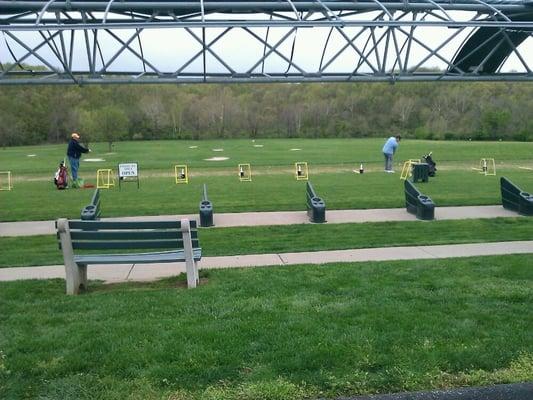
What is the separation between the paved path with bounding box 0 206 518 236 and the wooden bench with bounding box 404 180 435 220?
196mm

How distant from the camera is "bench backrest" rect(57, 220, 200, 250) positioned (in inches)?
275

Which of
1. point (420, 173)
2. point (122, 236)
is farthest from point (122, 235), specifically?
point (420, 173)

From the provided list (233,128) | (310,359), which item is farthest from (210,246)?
(233,128)

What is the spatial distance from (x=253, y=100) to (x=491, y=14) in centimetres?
8761

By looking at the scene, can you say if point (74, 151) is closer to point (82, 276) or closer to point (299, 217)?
point (299, 217)

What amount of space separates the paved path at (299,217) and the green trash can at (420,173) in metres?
7.39

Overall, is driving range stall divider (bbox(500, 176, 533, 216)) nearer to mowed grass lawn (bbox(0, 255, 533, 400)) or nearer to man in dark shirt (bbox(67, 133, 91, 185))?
mowed grass lawn (bbox(0, 255, 533, 400))

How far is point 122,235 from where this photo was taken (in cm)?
697

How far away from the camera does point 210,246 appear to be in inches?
429

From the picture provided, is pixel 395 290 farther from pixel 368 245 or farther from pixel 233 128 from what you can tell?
pixel 233 128

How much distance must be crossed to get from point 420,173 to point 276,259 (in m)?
14.5

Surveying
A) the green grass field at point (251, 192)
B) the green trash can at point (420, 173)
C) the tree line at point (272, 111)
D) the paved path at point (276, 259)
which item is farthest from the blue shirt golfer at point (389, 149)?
the tree line at point (272, 111)

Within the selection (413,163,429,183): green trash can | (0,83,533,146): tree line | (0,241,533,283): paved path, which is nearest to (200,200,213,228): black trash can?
(0,241,533,283): paved path

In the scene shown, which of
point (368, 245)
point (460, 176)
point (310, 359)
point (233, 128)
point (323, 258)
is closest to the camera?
point (310, 359)
